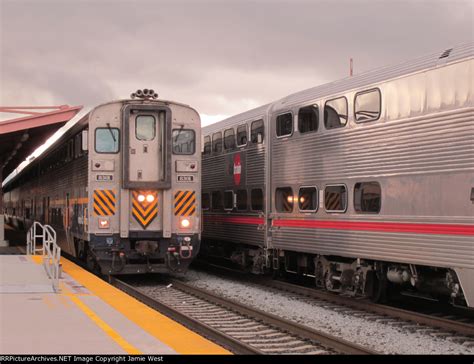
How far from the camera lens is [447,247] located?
30.2 feet

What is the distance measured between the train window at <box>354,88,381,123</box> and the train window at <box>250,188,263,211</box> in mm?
4220

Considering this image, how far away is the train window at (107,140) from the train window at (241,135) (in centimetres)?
342

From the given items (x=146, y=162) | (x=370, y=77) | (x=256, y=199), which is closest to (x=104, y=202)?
(x=146, y=162)

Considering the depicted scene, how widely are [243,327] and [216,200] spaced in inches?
349

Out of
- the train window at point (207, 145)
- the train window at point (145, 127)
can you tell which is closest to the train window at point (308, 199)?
the train window at point (145, 127)

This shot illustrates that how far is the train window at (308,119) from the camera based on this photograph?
12901mm

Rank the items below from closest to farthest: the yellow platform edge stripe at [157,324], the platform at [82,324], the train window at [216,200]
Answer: the platform at [82,324], the yellow platform edge stripe at [157,324], the train window at [216,200]

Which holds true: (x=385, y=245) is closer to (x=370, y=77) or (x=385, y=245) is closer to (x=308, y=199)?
(x=308, y=199)

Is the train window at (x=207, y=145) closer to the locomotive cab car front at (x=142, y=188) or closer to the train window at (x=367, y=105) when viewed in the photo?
the locomotive cab car front at (x=142, y=188)

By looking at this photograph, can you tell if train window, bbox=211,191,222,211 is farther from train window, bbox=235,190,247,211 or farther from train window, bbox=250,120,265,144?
train window, bbox=250,120,265,144

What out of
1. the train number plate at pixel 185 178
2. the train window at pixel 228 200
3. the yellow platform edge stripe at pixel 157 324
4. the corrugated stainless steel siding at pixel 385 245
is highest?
the train number plate at pixel 185 178

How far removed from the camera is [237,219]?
656 inches

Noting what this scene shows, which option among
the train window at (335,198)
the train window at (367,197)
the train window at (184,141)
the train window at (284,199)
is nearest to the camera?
the train window at (367,197)

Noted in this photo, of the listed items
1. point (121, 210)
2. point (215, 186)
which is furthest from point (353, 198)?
point (215, 186)
